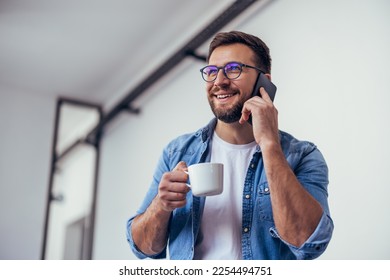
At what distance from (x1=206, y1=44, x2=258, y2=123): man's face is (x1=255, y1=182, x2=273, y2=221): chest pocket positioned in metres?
0.16

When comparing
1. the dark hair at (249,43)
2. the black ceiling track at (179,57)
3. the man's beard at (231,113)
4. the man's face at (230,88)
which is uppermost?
the black ceiling track at (179,57)

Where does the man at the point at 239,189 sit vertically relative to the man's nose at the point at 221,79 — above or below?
below

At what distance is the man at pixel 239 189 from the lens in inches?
33.3

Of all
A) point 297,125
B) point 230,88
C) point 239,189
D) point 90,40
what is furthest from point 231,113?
point 90,40

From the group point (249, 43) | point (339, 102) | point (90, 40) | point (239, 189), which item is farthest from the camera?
point (90, 40)

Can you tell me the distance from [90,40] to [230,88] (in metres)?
1.10

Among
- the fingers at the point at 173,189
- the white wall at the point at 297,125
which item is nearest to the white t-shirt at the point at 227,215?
the fingers at the point at 173,189

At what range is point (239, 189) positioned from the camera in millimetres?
964

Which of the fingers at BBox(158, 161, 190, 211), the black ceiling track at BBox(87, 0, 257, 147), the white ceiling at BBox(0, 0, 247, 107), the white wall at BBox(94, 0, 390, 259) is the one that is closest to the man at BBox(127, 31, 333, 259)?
the fingers at BBox(158, 161, 190, 211)

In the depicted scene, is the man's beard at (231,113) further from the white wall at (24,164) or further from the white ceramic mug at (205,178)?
the white wall at (24,164)

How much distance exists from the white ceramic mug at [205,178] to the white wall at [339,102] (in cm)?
37

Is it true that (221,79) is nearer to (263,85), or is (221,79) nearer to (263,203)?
(263,85)
